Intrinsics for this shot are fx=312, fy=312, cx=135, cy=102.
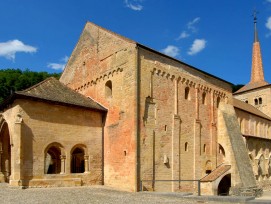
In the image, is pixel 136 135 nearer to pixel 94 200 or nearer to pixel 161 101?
pixel 161 101

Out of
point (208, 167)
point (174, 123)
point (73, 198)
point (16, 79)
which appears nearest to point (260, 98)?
point (208, 167)

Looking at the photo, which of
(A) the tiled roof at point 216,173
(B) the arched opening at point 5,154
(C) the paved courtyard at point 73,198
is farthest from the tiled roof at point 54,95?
(A) the tiled roof at point 216,173

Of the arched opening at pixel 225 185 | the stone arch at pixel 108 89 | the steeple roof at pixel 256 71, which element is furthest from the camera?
the steeple roof at pixel 256 71

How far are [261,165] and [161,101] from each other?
1645 cm

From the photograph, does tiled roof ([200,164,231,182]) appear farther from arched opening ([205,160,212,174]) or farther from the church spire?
the church spire

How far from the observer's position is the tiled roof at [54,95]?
686 inches

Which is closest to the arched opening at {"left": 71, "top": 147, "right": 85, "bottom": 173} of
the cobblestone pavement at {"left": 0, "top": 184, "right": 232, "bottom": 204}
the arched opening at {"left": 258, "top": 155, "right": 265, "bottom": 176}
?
the cobblestone pavement at {"left": 0, "top": 184, "right": 232, "bottom": 204}

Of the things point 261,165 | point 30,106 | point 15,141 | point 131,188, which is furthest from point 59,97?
point 261,165

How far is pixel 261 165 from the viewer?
30484mm

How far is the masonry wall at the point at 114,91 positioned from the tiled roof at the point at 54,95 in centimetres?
123

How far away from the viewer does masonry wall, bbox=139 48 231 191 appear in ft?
60.4

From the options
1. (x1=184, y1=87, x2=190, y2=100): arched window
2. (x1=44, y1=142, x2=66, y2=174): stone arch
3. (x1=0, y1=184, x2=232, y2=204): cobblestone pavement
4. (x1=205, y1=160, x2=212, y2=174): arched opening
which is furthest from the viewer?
(x1=205, y1=160, x2=212, y2=174): arched opening

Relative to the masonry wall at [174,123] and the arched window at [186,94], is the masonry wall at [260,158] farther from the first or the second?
the arched window at [186,94]

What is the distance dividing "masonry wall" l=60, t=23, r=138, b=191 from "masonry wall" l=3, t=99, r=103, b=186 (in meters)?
0.85
